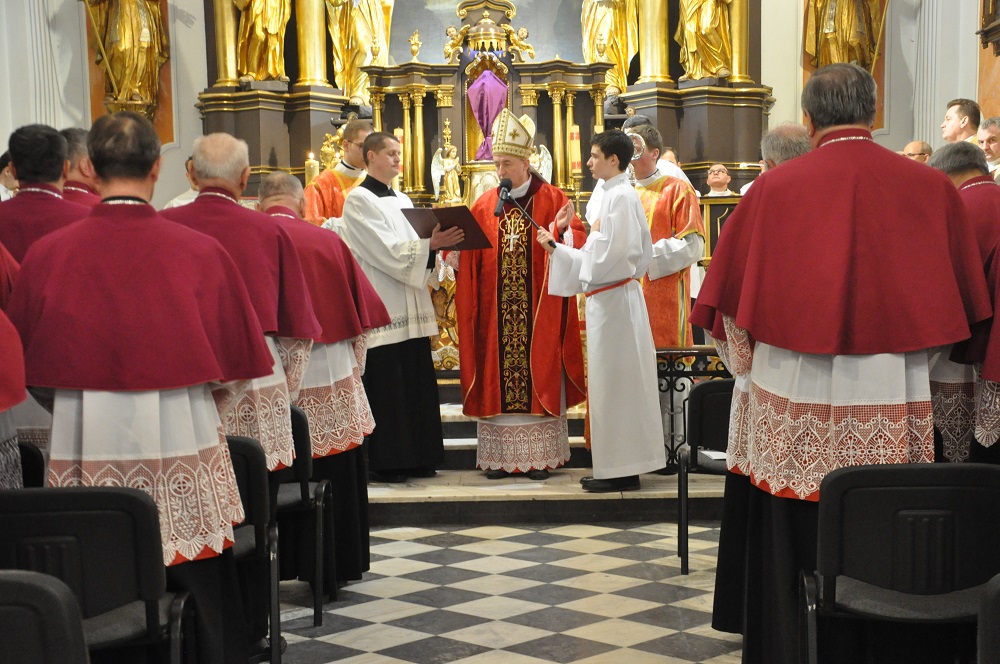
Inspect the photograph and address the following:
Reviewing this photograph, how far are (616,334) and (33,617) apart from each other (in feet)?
14.3

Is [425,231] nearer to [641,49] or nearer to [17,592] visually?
[17,592]

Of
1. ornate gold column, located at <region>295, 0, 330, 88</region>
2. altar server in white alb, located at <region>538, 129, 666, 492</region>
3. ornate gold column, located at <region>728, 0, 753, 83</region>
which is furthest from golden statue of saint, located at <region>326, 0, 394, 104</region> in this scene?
altar server in white alb, located at <region>538, 129, 666, 492</region>

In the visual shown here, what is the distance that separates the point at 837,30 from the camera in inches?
452

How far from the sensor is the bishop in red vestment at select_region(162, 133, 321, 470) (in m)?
3.80

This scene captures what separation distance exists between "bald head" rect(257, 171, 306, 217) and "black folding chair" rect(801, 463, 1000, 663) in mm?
2850

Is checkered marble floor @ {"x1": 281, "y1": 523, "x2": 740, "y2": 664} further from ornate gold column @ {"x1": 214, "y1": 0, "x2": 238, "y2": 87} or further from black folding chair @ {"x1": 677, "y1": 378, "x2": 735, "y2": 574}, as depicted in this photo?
ornate gold column @ {"x1": 214, "y1": 0, "x2": 238, "y2": 87}

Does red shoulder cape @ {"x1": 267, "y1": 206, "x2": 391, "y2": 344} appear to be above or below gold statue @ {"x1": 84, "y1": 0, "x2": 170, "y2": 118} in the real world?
below

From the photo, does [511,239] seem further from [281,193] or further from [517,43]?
[517,43]

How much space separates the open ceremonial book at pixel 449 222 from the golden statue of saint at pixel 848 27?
6535mm

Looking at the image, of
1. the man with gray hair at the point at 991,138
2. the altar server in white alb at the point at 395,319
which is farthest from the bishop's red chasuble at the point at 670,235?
Result: the man with gray hair at the point at 991,138

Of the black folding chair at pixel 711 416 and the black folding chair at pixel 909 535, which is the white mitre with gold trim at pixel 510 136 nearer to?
the black folding chair at pixel 711 416

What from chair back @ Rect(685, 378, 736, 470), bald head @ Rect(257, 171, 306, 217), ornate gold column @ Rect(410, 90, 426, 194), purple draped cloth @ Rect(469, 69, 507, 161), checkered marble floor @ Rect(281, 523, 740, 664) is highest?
purple draped cloth @ Rect(469, 69, 507, 161)

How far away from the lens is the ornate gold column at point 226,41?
37.9 feet

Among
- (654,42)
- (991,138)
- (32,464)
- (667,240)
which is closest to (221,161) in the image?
(32,464)
